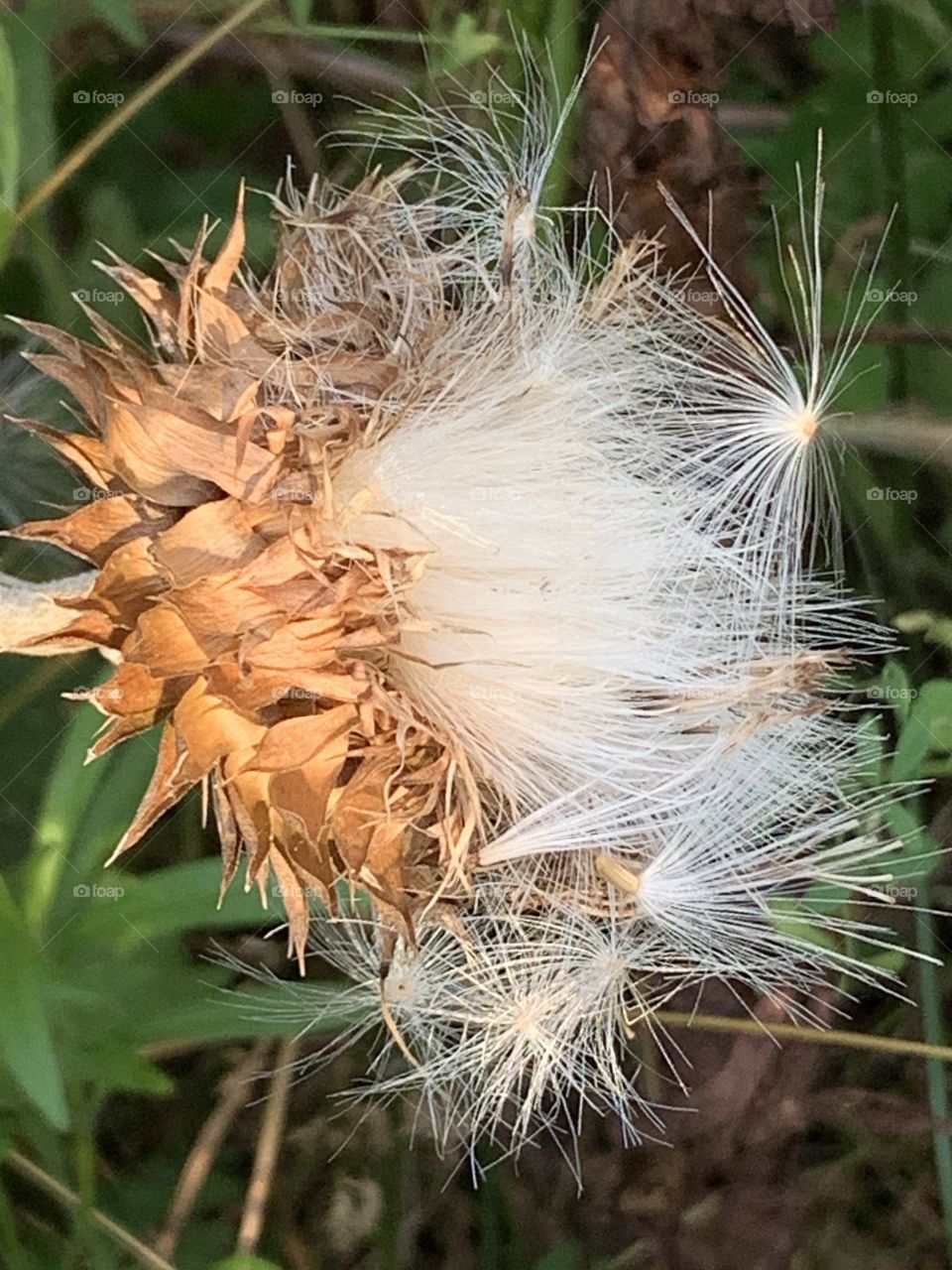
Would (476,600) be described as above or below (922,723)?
below

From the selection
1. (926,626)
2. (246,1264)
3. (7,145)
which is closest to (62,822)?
(246,1264)

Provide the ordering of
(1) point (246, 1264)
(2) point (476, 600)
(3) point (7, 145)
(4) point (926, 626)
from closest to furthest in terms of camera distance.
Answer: (2) point (476, 600), (3) point (7, 145), (1) point (246, 1264), (4) point (926, 626)

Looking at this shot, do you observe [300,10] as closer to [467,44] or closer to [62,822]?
[467,44]

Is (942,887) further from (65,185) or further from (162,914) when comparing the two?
(65,185)

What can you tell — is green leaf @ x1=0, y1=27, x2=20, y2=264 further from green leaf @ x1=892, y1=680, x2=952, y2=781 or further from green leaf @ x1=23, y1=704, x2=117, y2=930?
green leaf @ x1=892, y1=680, x2=952, y2=781

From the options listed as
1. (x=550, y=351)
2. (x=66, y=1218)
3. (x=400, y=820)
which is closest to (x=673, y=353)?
(x=550, y=351)

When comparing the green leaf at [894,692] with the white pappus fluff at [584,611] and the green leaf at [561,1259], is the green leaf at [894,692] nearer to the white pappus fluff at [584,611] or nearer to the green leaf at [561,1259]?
the white pappus fluff at [584,611]

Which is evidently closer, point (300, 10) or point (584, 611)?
point (584, 611)

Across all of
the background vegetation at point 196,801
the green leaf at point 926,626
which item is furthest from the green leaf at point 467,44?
the green leaf at point 926,626
